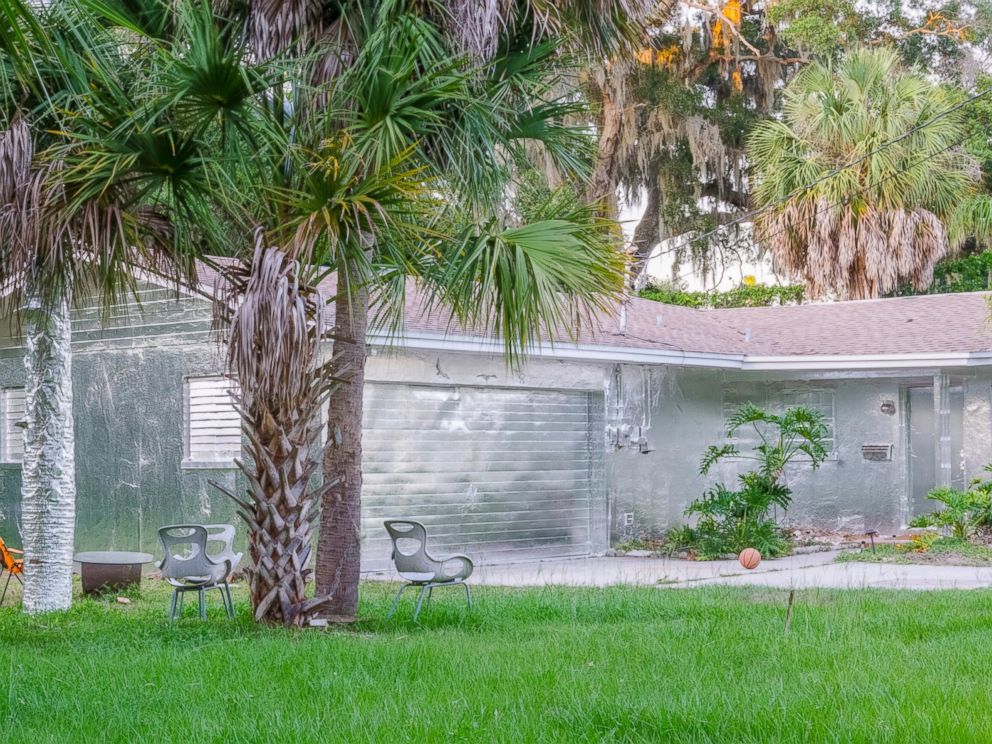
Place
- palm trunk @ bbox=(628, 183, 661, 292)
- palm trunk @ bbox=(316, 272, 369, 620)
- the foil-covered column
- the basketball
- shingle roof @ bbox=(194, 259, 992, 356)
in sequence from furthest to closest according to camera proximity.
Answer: palm trunk @ bbox=(628, 183, 661, 292), the foil-covered column, shingle roof @ bbox=(194, 259, 992, 356), the basketball, palm trunk @ bbox=(316, 272, 369, 620)

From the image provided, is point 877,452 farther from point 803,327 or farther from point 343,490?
point 343,490

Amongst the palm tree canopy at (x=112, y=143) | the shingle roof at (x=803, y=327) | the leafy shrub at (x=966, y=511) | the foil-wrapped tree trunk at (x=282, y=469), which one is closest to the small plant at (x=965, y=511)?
the leafy shrub at (x=966, y=511)

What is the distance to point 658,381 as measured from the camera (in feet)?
57.4

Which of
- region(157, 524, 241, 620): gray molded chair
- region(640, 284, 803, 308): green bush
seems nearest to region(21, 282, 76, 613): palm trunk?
region(157, 524, 241, 620): gray molded chair

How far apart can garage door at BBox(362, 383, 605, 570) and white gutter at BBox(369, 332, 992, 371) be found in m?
0.73

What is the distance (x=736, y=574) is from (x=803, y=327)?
23.6 ft

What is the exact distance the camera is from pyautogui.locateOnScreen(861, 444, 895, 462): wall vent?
17.8 metres

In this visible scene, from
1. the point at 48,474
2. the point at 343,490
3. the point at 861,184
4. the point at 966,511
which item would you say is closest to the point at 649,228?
the point at 861,184

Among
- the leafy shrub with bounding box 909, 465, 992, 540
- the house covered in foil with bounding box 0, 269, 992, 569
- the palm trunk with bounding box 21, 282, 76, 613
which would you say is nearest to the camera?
the palm trunk with bounding box 21, 282, 76, 613

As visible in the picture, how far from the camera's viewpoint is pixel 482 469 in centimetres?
1534

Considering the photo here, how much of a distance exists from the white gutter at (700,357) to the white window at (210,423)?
6.35ft

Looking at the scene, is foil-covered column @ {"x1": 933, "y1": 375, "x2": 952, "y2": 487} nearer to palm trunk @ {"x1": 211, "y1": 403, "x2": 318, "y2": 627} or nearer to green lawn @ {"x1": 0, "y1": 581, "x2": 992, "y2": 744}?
green lawn @ {"x1": 0, "y1": 581, "x2": 992, "y2": 744}

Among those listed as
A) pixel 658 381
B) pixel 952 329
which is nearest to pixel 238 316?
pixel 658 381

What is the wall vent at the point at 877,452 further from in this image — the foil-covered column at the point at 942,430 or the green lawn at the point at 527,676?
the green lawn at the point at 527,676
